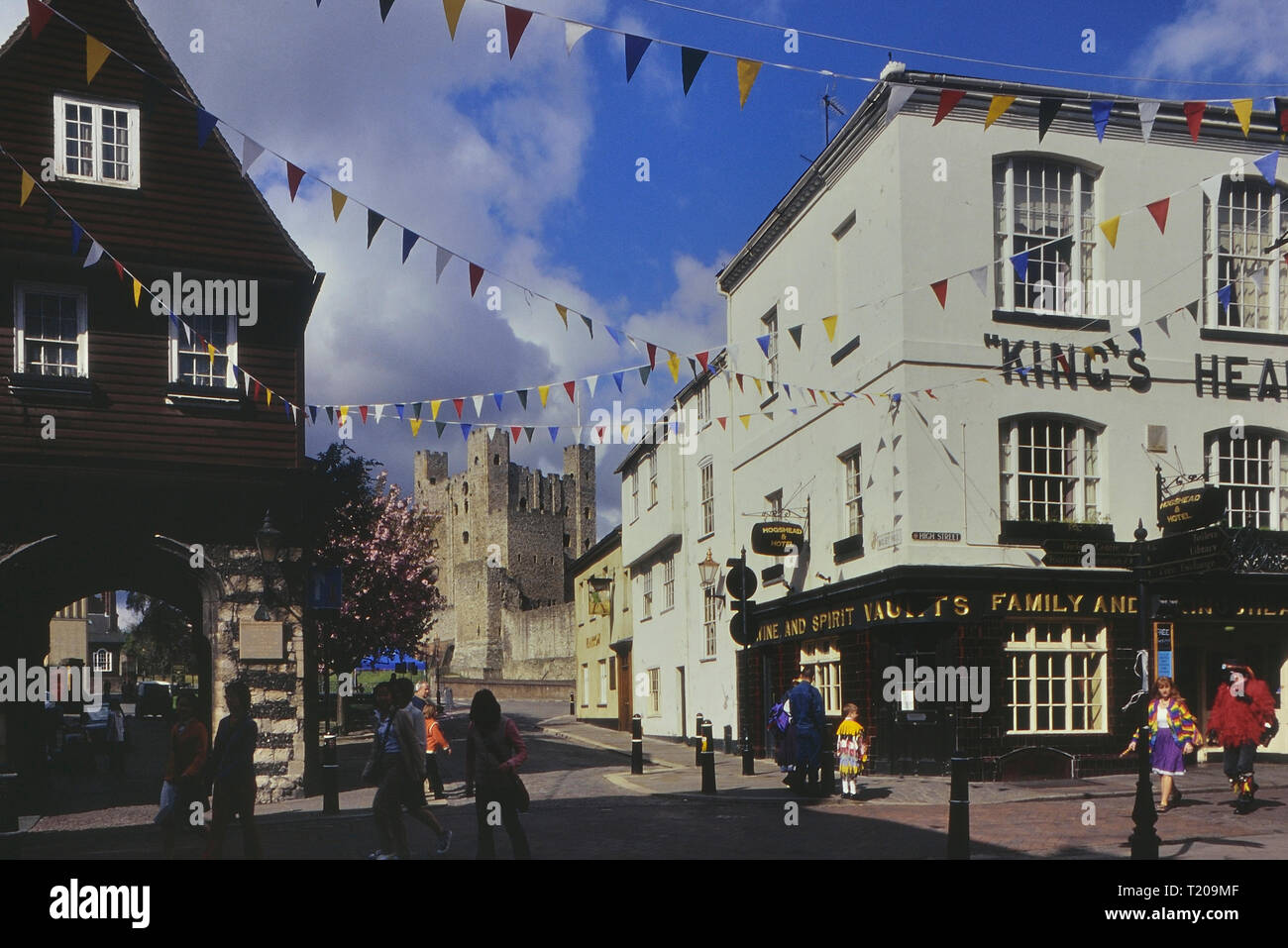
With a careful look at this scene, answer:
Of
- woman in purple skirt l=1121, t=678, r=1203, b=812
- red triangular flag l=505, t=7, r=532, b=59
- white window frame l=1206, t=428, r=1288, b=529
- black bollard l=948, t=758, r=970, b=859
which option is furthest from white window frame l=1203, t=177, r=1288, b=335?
red triangular flag l=505, t=7, r=532, b=59

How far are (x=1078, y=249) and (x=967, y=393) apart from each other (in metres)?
3.28

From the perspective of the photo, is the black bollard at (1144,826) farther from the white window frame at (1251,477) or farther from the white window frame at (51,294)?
the white window frame at (51,294)

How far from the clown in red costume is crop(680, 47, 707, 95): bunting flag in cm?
1047

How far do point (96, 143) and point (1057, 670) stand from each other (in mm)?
16813

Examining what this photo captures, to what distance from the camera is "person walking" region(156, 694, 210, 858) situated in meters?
12.0

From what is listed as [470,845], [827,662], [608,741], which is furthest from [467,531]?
[470,845]

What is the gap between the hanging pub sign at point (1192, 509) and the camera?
19312 mm

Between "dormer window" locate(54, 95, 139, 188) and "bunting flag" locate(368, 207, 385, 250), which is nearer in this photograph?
"bunting flag" locate(368, 207, 385, 250)

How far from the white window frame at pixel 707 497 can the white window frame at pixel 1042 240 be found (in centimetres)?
1183

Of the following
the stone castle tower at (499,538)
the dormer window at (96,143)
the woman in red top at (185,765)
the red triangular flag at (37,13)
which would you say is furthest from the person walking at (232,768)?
the stone castle tower at (499,538)

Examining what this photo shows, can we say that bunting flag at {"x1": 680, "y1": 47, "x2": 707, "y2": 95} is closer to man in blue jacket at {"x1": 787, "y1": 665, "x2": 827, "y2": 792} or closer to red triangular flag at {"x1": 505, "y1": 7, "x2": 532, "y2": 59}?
red triangular flag at {"x1": 505, "y1": 7, "x2": 532, "y2": 59}

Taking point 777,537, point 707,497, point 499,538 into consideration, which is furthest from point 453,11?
point 499,538
